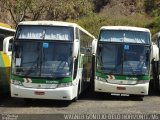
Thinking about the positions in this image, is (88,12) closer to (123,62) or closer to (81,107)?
Answer: (123,62)

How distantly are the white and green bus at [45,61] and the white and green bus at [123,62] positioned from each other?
6.56 feet

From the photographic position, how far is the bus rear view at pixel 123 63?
2022 cm

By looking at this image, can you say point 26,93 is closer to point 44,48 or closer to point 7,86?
point 44,48

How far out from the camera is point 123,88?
20234 millimetres

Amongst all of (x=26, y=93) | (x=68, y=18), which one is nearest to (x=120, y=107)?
(x=26, y=93)

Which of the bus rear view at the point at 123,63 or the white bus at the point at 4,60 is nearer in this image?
the white bus at the point at 4,60

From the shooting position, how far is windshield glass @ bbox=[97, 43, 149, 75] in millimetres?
20312

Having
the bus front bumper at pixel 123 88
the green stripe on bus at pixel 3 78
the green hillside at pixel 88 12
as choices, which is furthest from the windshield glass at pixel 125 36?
A: the green hillside at pixel 88 12

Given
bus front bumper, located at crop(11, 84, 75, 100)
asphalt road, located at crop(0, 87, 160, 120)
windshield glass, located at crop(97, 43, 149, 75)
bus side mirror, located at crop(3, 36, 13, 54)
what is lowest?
asphalt road, located at crop(0, 87, 160, 120)

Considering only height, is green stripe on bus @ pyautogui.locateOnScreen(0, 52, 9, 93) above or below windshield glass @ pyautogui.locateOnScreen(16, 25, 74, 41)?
below

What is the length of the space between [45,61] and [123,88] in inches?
158

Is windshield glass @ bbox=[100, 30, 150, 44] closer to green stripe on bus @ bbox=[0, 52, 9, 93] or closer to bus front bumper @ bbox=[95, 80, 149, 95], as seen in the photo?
bus front bumper @ bbox=[95, 80, 149, 95]

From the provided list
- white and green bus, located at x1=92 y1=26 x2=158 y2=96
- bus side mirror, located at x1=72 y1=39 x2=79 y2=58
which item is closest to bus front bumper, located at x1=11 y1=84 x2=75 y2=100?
bus side mirror, located at x1=72 y1=39 x2=79 y2=58

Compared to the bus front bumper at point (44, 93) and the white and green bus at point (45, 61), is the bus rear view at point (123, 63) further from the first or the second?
the bus front bumper at point (44, 93)
